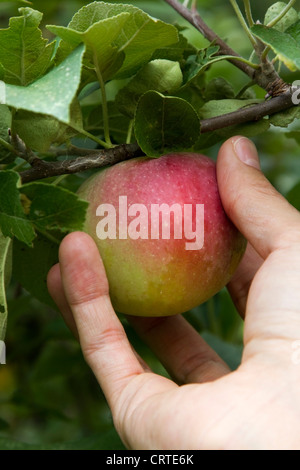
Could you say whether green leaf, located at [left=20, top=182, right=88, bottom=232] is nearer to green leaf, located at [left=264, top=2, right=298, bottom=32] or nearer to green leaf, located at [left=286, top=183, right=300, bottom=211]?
green leaf, located at [left=264, top=2, right=298, bottom=32]

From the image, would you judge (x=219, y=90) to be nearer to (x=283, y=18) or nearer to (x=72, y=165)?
(x=283, y=18)

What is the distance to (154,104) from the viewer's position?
2.45ft

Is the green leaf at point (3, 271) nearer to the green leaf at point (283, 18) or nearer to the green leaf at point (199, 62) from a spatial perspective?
the green leaf at point (199, 62)

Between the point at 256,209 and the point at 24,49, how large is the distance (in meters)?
0.35

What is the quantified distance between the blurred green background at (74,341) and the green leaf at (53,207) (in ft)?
1.57

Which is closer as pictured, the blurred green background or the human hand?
the human hand

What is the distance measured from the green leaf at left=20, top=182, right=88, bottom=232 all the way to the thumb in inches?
8.3

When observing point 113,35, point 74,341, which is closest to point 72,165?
point 113,35

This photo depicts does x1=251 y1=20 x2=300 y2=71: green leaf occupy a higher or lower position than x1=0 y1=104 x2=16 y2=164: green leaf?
higher

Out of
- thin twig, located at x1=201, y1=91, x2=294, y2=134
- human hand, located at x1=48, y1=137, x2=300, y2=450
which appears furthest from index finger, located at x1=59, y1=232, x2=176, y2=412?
thin twig, located at x1=201, y1=91, x2=294, y2=134

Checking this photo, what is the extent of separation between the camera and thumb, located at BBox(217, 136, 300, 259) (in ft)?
2.48

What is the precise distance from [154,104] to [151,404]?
14.7 inches

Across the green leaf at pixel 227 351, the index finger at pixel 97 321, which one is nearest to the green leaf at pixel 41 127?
the index finger at pixel 97 321

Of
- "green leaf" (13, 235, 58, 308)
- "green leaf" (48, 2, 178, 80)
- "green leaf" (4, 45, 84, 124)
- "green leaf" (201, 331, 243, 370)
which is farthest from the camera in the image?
"green leaf" (201, 331, 243, 370)
